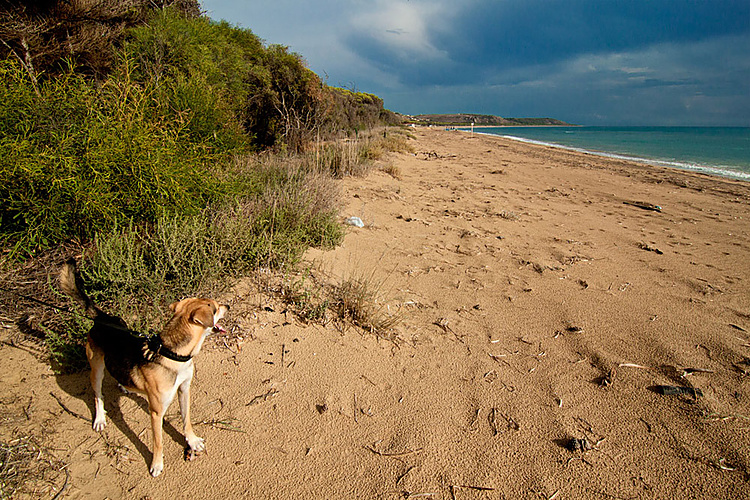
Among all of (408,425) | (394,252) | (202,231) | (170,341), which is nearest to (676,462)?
(408,425)

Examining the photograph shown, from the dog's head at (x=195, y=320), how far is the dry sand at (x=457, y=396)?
0.73 metres

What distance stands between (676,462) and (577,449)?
0.53 metres

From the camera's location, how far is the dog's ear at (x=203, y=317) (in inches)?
67.2

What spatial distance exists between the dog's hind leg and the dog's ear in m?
0.71

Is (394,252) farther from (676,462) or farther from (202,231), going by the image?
(676,462)

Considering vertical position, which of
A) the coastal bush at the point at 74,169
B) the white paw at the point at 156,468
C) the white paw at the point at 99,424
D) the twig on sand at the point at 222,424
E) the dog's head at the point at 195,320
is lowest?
the twig on sand at the point at 222,424

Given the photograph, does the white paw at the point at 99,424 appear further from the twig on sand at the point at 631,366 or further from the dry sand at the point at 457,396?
the twig on sand at the point at 631,366

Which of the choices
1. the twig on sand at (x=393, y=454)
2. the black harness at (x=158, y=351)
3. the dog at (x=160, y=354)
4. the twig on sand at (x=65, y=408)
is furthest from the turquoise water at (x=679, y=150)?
the twig on sand at (x=65, y=408)

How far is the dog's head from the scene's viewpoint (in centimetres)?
173

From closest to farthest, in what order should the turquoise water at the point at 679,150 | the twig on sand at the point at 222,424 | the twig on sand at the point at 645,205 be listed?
1. the twig on sand at the point at 222,424
2. the twig on sand at the point at 645,205
3. the turquoise water at the point at 679,150

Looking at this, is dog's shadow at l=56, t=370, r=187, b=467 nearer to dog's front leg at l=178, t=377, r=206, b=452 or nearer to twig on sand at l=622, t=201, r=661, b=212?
dog's front leg at l=178, t=377, r=206, b=452

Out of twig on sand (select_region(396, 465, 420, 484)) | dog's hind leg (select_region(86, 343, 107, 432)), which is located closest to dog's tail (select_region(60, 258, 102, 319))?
dog's hind leg (select_region(86, 343, 107, 432))

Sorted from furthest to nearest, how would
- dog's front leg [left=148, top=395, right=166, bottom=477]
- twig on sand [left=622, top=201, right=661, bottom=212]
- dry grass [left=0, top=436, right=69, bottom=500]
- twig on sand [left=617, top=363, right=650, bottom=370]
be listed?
twig on sand [left=622, top=201, right=661, bottom=212]
twig on sand [left=617, top=363, right=650, bottom=370]
dog's front leg [left=148, top=395, right=166, bottom=477]
dry grass [left=0, top=436, right=69, bottom=500]

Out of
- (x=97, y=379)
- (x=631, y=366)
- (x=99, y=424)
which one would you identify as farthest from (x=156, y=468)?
(x=631, y=366)
